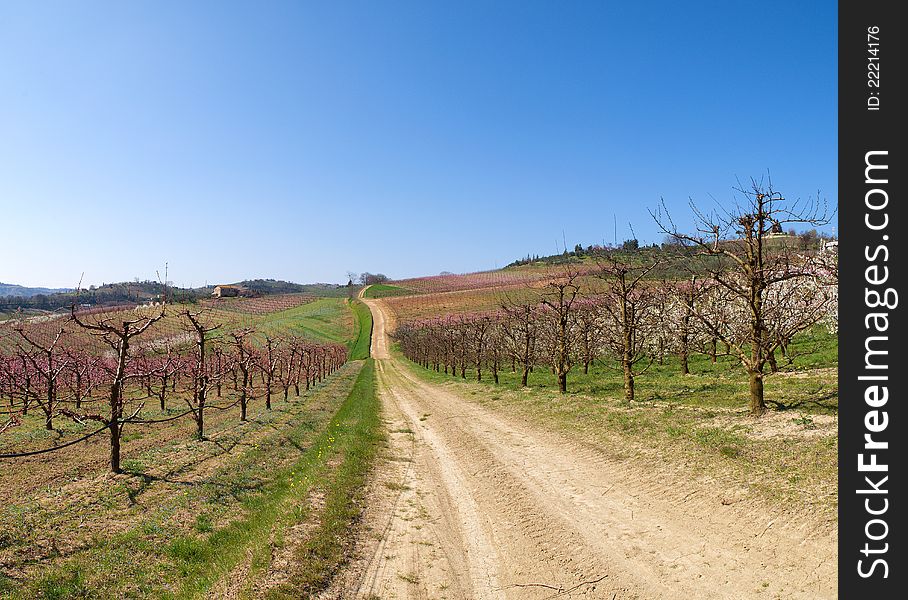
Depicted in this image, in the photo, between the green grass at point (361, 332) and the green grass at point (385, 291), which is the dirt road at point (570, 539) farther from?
the green grass at point (385, 291)

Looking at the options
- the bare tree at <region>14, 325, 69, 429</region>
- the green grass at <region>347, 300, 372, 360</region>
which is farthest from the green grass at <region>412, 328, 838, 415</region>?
the green grass at <region>347, 300, 372, 360</region>

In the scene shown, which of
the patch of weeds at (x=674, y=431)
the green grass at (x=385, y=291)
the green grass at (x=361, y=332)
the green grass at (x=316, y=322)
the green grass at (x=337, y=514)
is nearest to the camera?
the green grass at (x=337, y=514)

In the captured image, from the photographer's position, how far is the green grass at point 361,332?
81.0m

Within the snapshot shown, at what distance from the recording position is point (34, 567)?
6.93 m

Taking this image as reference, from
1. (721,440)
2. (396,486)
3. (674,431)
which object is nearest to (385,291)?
(396,486)

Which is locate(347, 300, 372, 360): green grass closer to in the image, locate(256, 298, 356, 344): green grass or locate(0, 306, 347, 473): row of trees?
locate(256, 298, 356, 344): green grass

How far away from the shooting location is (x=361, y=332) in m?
95.4

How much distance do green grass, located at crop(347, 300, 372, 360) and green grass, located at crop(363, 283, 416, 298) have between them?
1272 cm

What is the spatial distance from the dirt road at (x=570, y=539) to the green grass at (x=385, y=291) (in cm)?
12451

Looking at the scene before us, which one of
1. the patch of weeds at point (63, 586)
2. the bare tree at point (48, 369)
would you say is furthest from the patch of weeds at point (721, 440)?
the bare tree at point (48, 369)

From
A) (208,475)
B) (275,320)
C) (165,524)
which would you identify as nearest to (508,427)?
(208,475)

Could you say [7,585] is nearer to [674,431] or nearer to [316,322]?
[674,431]

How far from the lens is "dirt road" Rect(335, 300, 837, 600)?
232 inches
